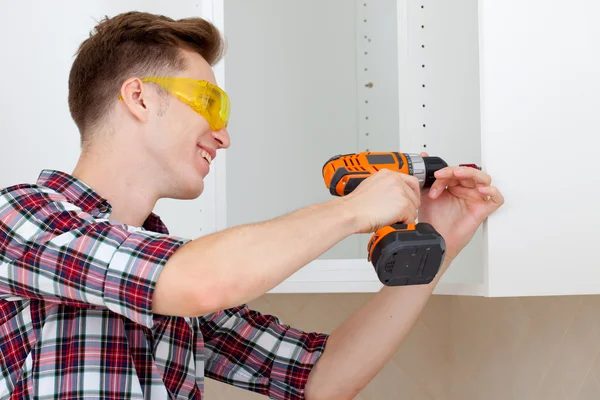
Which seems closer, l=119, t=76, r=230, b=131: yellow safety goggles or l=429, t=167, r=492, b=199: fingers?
l=429, t=167, r=492, b=199: fingers

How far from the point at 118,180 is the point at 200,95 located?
197 millimetres

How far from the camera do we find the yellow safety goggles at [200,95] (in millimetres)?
1126

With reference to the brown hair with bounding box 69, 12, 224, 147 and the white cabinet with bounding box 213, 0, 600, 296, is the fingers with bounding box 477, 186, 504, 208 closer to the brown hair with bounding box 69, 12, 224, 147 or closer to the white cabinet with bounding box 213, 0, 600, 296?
the white cabinet with bounding box 213, 0, 600, 296

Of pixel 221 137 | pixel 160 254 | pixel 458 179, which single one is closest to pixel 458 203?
pixel 458 179

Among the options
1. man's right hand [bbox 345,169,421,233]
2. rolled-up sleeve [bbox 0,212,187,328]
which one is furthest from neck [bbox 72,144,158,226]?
man's right hand [bbox 345,169,421,233]

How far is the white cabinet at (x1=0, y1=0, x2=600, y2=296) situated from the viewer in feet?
3.31

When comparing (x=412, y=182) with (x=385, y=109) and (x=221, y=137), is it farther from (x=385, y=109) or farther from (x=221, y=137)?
(x=385, y=109)

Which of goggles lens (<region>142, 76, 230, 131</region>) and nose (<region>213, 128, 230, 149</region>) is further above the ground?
goggles lens (<region>142, 76, 230, 131</region>)

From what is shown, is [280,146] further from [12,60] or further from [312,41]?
[12,60]

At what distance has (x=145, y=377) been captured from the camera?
1013mm

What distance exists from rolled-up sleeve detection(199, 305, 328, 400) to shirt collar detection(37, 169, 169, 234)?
1.16 ft

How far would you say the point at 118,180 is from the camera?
110 cm

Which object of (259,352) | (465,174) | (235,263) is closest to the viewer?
(235,263)

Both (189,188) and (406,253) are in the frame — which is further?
(189,188)
